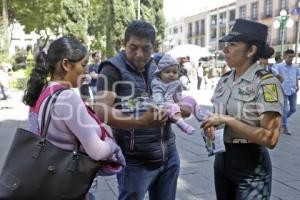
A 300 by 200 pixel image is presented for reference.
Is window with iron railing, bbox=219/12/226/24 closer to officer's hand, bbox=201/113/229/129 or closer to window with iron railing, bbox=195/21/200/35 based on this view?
window with iron railing, bbox=195/21/200/35

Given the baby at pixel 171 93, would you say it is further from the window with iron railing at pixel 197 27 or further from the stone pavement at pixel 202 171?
the window with iron railing at pixel 197 27

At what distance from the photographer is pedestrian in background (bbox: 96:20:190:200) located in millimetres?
2279

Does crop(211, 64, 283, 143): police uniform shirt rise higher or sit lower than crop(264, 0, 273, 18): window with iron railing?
lower

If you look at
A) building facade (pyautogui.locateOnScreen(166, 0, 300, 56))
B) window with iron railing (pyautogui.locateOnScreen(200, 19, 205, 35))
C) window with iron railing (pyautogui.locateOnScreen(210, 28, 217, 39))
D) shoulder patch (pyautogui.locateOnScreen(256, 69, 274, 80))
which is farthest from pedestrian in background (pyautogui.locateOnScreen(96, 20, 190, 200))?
window with iron railing (pyautogui.locateOnScreen(200, 19, 205, 35))

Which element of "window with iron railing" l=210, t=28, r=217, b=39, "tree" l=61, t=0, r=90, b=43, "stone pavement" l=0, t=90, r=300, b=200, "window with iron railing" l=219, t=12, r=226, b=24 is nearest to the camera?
"stone pavement" l=0, t=90, r=300, b=200

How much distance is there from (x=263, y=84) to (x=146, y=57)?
2.38 ft

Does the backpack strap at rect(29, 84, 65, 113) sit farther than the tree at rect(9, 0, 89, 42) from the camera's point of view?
No

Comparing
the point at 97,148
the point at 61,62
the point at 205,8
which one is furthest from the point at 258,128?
the point at 205,8

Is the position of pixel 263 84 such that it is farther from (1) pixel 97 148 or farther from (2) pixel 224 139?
(1) pixel 97 148

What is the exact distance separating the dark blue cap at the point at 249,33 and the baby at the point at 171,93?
0.44 meters

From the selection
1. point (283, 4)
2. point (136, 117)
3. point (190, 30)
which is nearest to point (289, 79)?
point (136, 117)

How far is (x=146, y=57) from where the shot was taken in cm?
243

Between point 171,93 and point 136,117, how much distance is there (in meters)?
0.40

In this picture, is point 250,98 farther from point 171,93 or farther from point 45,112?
point 45,112
